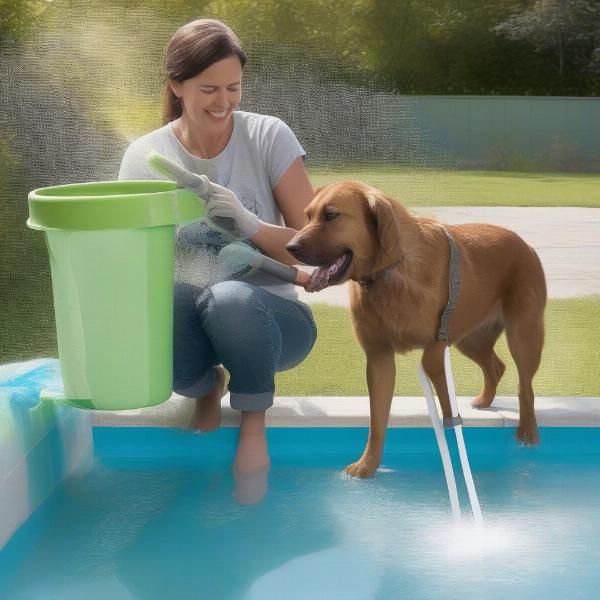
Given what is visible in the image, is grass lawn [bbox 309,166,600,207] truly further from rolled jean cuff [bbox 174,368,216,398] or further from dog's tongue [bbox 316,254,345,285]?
dog's tongue [bbox 316,254,345,285]

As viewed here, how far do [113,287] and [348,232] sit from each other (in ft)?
1.56

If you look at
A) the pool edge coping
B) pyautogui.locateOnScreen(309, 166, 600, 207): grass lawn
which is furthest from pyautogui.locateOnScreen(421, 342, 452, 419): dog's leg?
pyautogui.locateOnScreen(309, 166, 600, 207): grass lawn

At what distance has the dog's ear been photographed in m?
2.08

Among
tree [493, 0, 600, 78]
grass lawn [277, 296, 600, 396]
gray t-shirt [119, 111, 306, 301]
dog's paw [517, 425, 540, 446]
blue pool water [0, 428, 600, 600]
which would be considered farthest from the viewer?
tree [493, 0, 600, 78]

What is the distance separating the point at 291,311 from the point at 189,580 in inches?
28.0

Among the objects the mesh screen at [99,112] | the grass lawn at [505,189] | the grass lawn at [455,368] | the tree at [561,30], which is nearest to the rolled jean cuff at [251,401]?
the grass lawn at [455,368]

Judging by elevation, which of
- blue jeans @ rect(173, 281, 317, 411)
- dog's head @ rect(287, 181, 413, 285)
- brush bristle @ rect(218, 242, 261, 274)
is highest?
dog's head @ rect(287, 181, 413, 285)

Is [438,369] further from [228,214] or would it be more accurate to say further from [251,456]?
[228,214]

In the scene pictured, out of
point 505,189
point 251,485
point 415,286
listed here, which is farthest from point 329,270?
point 505,189

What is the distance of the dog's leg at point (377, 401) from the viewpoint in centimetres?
229

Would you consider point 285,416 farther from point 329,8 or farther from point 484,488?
point 329,8

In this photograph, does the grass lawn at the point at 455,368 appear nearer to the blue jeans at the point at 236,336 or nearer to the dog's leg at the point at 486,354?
the dog's leg at the point at 486,354

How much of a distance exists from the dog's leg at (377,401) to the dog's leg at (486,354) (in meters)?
0.38

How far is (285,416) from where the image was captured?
250cm
